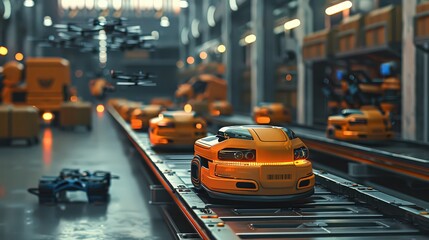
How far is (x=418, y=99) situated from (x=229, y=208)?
434 inches

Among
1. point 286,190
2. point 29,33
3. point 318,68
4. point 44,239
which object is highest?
point 29,33

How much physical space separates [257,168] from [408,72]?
37.1ft

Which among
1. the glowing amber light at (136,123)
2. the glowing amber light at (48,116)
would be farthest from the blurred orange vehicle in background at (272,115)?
the glowing amber light at (48,116)

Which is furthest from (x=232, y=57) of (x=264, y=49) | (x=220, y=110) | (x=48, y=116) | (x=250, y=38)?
(x=48, y=116)

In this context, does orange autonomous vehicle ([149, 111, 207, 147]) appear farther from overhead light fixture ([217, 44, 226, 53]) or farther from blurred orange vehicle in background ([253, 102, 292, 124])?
overhead light fixture ([217, 44, 226, 53])

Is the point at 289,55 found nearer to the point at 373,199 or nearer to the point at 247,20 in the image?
the point at 247,20

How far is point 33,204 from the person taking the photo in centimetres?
1093

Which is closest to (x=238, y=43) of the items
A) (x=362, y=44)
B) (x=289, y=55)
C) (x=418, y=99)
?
(x=289, y=55)

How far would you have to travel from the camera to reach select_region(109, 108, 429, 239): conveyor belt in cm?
697

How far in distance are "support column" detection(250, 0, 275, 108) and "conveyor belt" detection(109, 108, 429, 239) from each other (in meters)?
25.9

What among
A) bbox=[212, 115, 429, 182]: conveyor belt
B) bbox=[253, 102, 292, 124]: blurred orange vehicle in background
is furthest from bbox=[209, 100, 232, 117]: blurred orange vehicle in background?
bbox=[212, 115, 429, 182]: conveyor belt

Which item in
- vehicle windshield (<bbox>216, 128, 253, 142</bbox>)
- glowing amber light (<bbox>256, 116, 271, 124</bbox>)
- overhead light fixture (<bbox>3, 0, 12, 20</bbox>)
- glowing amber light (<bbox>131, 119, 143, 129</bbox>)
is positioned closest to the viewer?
vehicle windshield (<bbox>216, 128, 253, 142</bbox>)

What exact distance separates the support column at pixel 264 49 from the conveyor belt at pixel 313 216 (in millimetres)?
25932

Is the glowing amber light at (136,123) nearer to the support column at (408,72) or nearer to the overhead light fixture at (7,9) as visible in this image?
the support column at (408,72)
